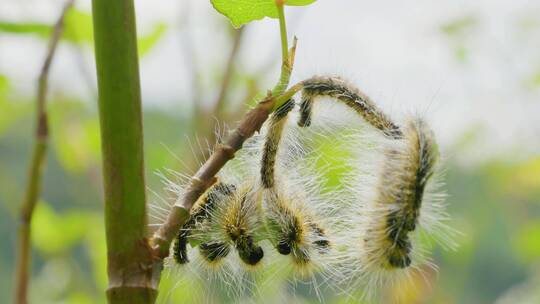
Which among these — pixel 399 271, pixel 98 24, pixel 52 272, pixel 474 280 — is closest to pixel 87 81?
pixel 399 271

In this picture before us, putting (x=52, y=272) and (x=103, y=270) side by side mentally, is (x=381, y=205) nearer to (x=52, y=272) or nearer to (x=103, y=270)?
(x=103, y=270)

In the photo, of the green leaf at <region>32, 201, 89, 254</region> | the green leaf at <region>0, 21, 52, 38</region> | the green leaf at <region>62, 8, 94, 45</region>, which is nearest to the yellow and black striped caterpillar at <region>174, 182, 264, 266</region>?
the green leaf at <region>0, 21, 52, 38</region>

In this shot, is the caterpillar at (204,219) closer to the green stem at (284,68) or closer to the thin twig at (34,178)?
the green stem at (284,68)

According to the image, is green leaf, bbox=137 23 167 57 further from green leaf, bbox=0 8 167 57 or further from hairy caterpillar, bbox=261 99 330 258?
hairy caterpillar, bbox=261 99 330 258

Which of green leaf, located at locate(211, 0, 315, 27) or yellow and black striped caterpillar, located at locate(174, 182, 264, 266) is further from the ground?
green leaf, located at locate(211, 0, 315, 27)

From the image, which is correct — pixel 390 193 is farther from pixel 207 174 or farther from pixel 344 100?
pixel 207 174

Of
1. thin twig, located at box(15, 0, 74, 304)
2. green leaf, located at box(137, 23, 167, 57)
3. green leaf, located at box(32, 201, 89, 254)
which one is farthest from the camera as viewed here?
green leaf, located at box(32, 201, 89, 254)
